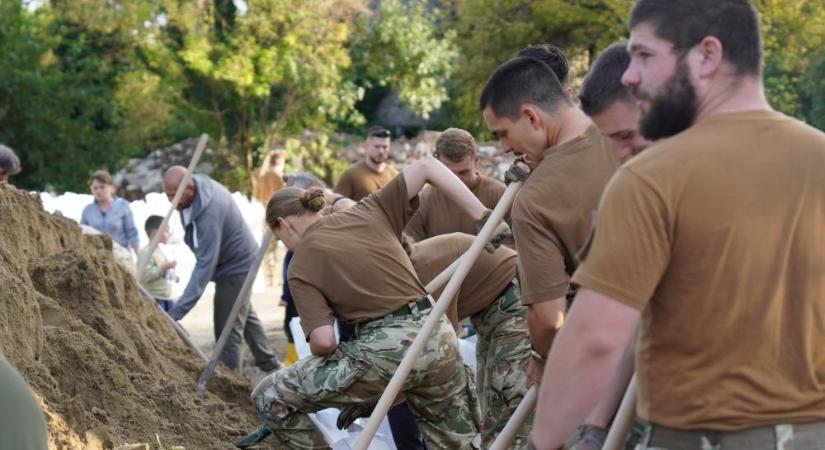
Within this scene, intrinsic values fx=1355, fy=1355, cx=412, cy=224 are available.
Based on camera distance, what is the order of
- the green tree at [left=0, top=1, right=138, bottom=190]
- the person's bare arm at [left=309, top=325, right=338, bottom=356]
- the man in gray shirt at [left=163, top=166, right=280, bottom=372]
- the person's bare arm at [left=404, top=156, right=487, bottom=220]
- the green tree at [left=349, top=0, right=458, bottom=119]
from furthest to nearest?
the green tree at [left=349, top=0, right=458, bottom=119], the green tree at [left=0, top=1, right=138, bottom=190], the man in gray shirt at [left=163, top=166, right=280, bottom=372], the person's bare arm at [left=404, top=156, right=487, bottom=220], the person's bare arm at [left=309, top=325, right=338, bottom=356]

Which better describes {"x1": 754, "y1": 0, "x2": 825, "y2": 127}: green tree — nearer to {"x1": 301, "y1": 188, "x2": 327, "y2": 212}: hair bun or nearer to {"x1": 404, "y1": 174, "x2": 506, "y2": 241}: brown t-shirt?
{"x1": 404, "y1": 174, "x2": 506, "y2": 241}: brown t-shirt

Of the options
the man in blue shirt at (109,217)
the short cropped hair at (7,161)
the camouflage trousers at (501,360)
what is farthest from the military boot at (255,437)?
the man in blue shirt at (109,217)

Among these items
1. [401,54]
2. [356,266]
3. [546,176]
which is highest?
[546,176]

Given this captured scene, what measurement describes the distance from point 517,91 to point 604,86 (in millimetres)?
576

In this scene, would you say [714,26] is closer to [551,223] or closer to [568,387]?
[568,387]

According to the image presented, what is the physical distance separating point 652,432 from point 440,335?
3.09m

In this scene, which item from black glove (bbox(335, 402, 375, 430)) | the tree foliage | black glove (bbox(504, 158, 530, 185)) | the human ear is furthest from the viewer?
the tree foliage

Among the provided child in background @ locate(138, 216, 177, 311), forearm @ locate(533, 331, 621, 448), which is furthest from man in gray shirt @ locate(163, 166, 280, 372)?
forearm @ locate(533, 331, 621, 448)

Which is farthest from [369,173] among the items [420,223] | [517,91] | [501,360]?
[517,91]

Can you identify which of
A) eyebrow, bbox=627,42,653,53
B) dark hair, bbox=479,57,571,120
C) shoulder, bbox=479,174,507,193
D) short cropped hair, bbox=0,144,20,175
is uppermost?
eyebrow, bbox=627,42,653,53

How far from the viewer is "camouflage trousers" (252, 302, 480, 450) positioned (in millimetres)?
6008

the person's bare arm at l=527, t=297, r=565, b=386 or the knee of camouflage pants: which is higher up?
the person's bare arm at l=527, t=297, r=565, b=386

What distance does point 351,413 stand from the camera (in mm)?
6465

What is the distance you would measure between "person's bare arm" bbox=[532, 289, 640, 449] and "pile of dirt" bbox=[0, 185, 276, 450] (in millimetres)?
3376
